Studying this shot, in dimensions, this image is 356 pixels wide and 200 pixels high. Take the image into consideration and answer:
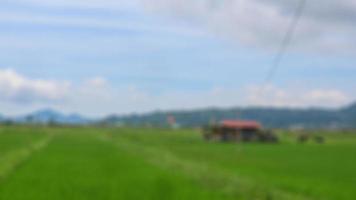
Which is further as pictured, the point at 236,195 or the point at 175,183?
the point at 175,183

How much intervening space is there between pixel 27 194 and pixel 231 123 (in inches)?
1957

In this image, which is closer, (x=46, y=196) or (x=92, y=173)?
(x=46, y=196)

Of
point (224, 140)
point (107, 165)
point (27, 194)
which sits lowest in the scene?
point (224, 140)

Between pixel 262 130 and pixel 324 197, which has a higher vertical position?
pixel 324 197

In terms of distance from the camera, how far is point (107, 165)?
80.2 ft

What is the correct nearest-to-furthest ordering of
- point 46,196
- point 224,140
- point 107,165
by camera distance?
point 46,196
point 107,165
point 224,140

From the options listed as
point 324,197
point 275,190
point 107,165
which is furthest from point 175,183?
point 107,165

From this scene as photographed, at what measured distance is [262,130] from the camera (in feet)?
200

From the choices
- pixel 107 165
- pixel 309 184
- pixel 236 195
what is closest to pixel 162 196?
pixel 236 195

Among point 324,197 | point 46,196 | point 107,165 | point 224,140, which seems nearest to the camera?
point 46,196

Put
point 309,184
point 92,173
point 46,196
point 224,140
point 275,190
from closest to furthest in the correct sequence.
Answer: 1. point 46,196
2. point 275,190
3. point 309,184
4. point 92,173
5. point 224,140

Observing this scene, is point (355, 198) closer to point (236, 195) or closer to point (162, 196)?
point (236, 195)

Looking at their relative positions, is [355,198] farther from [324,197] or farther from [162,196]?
[162,196]

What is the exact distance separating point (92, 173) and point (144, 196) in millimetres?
6955
